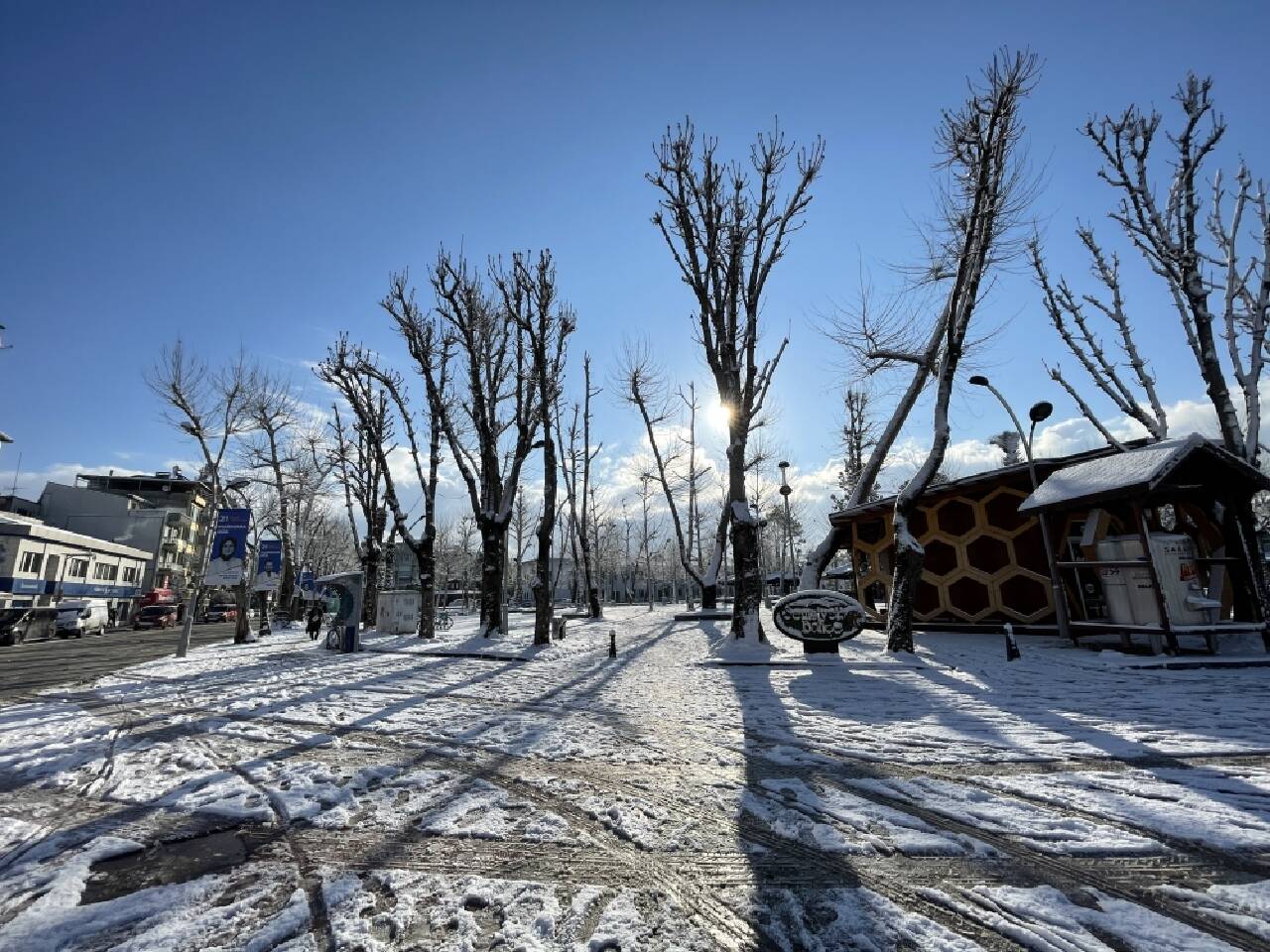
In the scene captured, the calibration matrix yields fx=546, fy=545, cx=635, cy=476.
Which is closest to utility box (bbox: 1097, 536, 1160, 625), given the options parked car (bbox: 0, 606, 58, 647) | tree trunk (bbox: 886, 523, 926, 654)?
tree trunk (bbox: 886, 523, 926, 654)

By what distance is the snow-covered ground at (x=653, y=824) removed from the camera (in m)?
2.37

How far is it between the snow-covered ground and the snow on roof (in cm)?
378

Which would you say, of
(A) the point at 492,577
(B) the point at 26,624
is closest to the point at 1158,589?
A: (A) the point at 492,577

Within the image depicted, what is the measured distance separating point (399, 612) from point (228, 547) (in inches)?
258

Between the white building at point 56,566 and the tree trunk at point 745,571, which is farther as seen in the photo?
the white building at point 56,566

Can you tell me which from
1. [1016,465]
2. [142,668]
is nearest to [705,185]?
[1016,465]

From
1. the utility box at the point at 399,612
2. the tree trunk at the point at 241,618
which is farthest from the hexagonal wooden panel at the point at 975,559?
the tree trunk at the point at 241,618

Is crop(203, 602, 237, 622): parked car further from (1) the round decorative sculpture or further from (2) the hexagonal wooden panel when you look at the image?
(2) the hexagonal wooden panel

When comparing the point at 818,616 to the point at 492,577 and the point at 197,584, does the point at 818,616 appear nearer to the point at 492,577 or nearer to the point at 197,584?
the point at 492,577

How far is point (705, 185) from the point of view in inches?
580

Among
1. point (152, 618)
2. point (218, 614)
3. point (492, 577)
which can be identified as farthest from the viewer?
point (218, 614)

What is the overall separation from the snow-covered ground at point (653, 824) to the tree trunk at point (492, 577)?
31.5 feet

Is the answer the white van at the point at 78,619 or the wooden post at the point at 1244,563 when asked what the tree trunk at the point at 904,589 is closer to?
the wooden post at the point at 1244,563

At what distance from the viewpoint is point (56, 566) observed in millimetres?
37969
